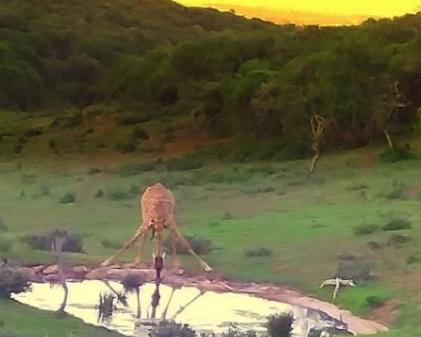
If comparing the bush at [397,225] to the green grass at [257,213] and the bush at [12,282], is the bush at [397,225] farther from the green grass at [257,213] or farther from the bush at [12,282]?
the bush at [12,282]

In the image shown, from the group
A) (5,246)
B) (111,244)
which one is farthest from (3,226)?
(5,246)

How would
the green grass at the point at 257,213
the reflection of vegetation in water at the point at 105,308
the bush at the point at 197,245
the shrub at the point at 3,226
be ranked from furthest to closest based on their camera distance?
1. the shrub at the point at 3,226
2. the bush at the point at 197,245
3. the green grass at the point at 257,213
4. the reflection of vegetation in water at the point at 105,308

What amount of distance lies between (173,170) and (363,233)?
1821cm

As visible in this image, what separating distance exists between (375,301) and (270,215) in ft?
33.2

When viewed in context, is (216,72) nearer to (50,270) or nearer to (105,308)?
(50,270)

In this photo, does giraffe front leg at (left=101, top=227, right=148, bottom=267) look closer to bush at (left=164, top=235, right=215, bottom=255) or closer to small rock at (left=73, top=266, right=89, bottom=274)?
small rock at (left=73, top=266, right=89, bottom=274)

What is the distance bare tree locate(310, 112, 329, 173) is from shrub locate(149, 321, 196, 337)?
23749 millimetres

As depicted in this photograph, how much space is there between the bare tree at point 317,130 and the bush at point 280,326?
920 inches

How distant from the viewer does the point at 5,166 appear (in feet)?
150

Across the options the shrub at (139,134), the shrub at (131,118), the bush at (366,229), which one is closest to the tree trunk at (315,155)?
the bush at (366,229)

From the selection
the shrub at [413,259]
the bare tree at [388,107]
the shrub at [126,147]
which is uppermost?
the bare tree at [388,107]

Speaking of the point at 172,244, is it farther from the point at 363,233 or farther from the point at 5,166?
the point at 5,166

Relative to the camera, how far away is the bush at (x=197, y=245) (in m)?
22.3

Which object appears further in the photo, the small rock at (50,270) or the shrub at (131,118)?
the shrub at (131,118)
